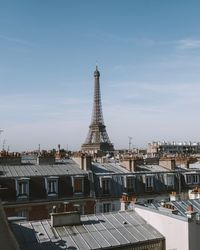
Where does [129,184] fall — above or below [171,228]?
above

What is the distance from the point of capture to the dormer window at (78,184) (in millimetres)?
29016

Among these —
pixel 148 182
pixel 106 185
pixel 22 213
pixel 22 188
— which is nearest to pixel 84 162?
pixel 106 185

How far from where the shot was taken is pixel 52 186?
28359 millimetres

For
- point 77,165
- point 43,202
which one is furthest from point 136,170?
point 43,202

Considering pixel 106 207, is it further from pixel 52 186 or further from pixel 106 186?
pixel 52 186

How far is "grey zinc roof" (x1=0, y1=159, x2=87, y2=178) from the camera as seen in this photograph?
2828cm

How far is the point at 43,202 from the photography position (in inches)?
1081

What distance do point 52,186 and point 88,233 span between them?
44.2 ft

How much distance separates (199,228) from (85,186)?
15.0m

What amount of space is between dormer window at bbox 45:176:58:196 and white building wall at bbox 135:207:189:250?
1261 centimetres

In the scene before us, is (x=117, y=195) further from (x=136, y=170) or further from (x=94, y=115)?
(x=94, y=115)

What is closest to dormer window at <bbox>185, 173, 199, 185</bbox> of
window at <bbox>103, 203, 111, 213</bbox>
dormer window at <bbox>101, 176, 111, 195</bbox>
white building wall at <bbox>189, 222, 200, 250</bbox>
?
dormer window at <bbox>101, 176, 111, 195</bbox>

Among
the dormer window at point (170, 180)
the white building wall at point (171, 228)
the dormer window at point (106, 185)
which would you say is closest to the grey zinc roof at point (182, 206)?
the white building wall at point (171, 228)

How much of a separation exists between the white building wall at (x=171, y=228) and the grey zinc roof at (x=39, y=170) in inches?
538
